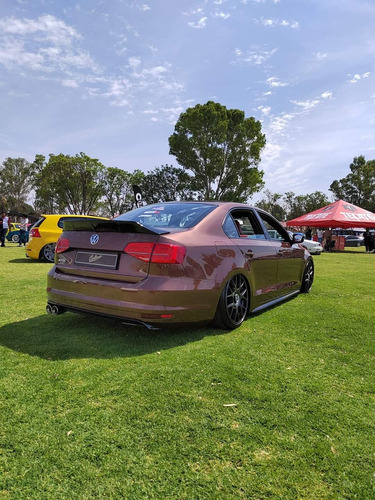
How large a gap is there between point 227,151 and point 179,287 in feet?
108

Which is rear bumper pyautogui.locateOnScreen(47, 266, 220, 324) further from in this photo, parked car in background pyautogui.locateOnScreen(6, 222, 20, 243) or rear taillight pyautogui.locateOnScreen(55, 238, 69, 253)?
parked car in background pyautogui.locateOnScreen(6, 222, 20, 243)

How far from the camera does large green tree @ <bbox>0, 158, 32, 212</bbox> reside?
68000 millimetres

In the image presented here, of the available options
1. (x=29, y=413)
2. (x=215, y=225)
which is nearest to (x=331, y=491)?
(x=29, y=413)

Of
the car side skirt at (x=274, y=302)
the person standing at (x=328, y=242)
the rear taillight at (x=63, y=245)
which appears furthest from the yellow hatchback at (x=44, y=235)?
the person standing at (x=328, y=242)

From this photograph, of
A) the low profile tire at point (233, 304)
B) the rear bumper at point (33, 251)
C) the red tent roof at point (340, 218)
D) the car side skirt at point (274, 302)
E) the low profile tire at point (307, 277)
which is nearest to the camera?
the low profile tire at point (233, 304)

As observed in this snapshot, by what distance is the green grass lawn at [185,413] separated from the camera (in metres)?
1.56

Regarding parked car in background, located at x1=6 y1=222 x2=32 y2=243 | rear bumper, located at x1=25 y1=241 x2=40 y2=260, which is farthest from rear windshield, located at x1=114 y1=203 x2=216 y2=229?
parked car in background, located at x1=6 y1=222 x2=32 y2=243

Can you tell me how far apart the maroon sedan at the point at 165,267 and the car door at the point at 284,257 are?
1.73 feet

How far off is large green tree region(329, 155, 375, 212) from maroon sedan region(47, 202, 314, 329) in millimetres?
64094

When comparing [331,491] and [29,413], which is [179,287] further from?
[331,491]

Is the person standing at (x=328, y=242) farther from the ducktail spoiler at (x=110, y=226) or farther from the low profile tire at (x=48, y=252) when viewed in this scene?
the ducktail spoiler at (x=110, y=226)

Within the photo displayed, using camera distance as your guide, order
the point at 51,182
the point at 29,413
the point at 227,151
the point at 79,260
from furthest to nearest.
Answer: the point at 51,182 → the point at 227,151 → the point at 79,260 → the point at 29,413

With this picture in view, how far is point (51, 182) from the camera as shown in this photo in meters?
40.0

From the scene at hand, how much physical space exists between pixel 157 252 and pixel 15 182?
75.4 metres
